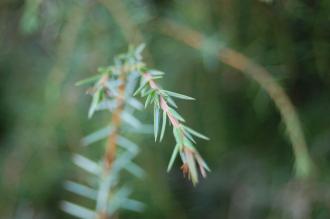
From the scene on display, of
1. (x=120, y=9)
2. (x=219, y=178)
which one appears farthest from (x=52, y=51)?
(x=219, y=178)

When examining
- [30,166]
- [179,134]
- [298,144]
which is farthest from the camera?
[30,166]

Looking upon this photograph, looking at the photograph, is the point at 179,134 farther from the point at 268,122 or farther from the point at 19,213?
the point at 19,213

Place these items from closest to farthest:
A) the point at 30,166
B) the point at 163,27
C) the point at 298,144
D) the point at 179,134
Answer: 1. the point at 179,134
2. the point at 298,144
3. the point at 163,27
4. the point at 30,166

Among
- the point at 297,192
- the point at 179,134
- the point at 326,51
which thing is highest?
the point at 326,51

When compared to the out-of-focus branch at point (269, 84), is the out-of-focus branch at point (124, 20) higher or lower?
higher

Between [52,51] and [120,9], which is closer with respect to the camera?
[120,9]
